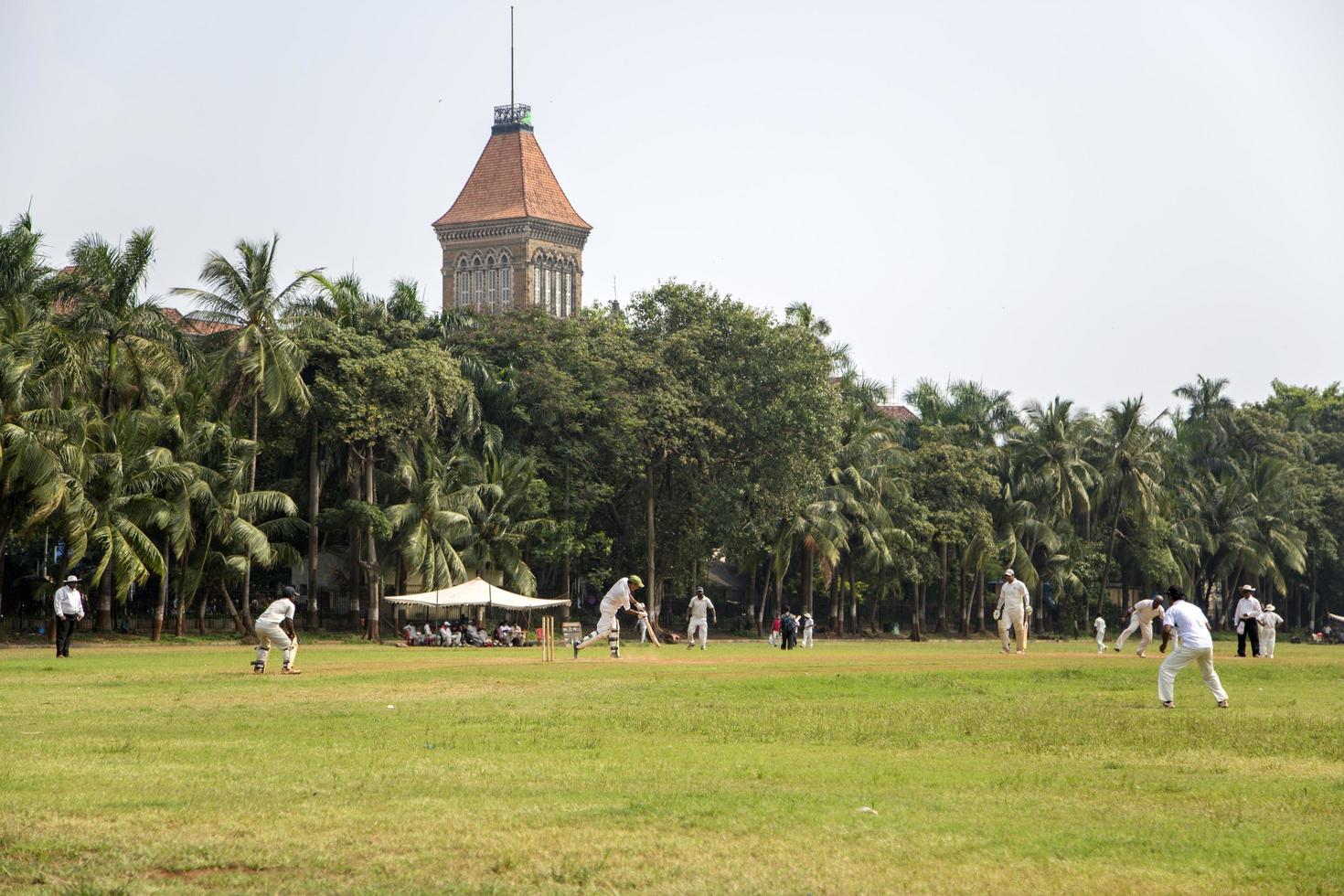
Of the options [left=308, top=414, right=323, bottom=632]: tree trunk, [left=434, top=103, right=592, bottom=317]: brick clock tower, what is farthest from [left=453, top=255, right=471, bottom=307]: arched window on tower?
[left=308, top=414, right=323, bottom=632]: tree trunk

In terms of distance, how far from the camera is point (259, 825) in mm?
10336

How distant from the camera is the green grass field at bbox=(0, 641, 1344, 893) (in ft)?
29.8

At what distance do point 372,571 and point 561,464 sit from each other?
9434 mm

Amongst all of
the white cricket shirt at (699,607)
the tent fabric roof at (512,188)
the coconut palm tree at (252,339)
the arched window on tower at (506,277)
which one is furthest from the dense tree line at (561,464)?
the tent fabric roof at (512,188)

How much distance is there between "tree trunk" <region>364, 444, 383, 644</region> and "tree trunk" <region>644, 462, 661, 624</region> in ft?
32.8

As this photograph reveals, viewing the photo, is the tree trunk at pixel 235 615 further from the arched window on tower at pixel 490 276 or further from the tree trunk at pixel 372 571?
the arched window on tower at pixel 490 276

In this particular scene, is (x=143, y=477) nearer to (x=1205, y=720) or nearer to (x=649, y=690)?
(x=649, y=690)

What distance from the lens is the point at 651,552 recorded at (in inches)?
2346

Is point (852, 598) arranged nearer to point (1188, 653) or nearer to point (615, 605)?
point (615, 605)

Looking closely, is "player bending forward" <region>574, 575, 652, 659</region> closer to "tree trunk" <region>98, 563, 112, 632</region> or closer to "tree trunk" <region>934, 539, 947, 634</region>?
"tree trunk" <region>98, 563, 112, 632</region>

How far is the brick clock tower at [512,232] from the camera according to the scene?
138 m

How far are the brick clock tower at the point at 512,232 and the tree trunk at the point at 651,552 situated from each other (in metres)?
76.1

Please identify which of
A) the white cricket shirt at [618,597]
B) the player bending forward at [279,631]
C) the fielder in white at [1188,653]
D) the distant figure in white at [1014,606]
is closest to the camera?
the fielder in white at [1188,653]

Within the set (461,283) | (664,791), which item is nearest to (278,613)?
(664,791)
